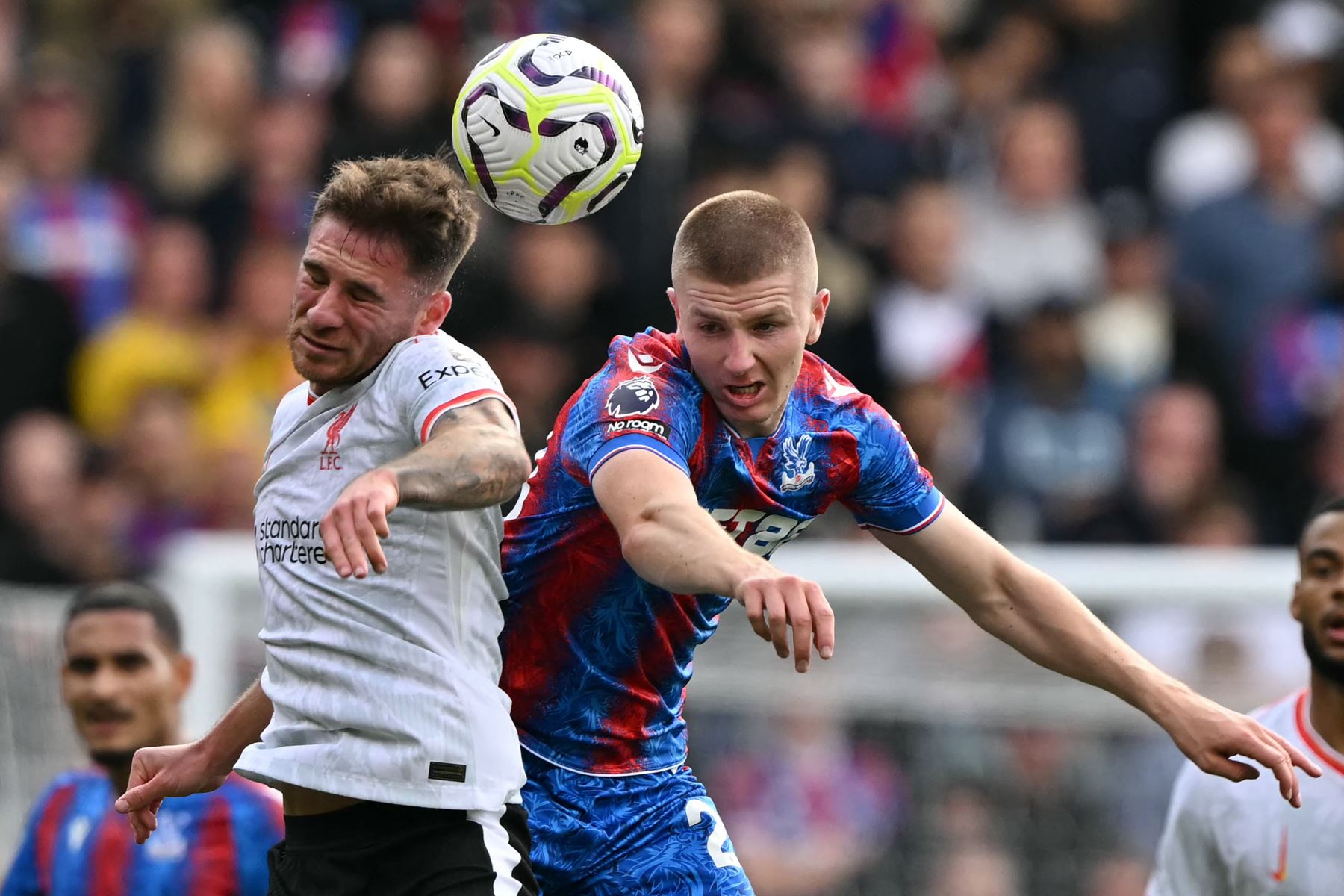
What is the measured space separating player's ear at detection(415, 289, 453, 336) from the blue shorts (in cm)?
118

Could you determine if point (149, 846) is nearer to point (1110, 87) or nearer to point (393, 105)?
point (393, 105)

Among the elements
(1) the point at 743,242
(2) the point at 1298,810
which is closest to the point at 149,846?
(1) the point at 743,242

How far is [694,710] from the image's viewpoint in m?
11.0

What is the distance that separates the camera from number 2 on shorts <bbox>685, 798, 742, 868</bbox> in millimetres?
5633

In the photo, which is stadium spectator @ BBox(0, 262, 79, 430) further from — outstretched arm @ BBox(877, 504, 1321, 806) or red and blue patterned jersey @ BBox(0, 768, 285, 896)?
outstretched arm @ BBox(877, 504, 1321, 806)

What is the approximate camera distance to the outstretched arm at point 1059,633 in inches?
209

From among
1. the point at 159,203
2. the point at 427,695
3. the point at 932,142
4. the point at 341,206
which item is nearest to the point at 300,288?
the point at 341,206

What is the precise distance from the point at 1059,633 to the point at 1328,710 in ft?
4.60

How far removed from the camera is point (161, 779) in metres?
5.37

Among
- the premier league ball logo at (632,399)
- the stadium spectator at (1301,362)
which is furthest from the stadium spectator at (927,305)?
the premier league ball logo at (632,399)

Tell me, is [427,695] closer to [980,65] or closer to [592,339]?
[592,339]

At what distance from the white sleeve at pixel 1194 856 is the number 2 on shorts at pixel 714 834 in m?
1.65

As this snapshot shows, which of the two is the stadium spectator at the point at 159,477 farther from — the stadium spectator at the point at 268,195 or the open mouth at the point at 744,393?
the open mouth at the point at 744,393

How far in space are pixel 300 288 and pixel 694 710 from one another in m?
6.31
